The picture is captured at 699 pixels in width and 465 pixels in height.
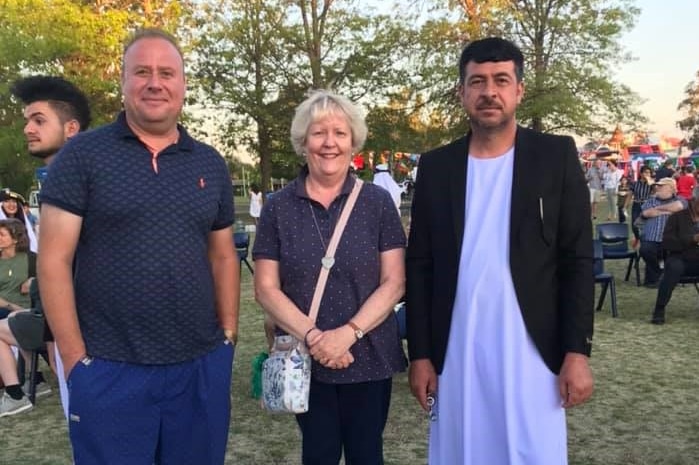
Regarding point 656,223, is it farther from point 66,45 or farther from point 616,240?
point 66,45

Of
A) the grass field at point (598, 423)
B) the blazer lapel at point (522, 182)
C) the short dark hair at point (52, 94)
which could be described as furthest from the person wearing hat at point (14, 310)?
the blazer lapel at point (522, 182)

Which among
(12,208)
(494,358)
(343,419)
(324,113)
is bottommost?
(343,419)

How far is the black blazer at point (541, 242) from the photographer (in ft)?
7.68

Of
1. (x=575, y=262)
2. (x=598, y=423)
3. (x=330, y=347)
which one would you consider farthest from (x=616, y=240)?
(x=330, y=347)

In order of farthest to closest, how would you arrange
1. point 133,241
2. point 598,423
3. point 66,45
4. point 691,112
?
point 691,112, point 66,45, point 598,423, point 133,241

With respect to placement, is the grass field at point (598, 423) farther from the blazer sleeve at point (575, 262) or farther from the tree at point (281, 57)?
the tree at point (281, 57)

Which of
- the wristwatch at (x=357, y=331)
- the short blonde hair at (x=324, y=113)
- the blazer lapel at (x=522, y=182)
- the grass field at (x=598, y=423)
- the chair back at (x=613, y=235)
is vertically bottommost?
the grass field at (x=598, y=423)

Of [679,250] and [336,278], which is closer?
[336,278]

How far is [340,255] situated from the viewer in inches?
103

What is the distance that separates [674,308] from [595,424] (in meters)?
4.67

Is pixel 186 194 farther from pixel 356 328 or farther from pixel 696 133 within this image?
pixel 696 133

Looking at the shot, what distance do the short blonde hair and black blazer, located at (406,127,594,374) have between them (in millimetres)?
442

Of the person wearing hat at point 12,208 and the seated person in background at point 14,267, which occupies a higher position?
the person wearing hat at point 12,208

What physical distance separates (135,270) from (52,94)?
1.21 metres
